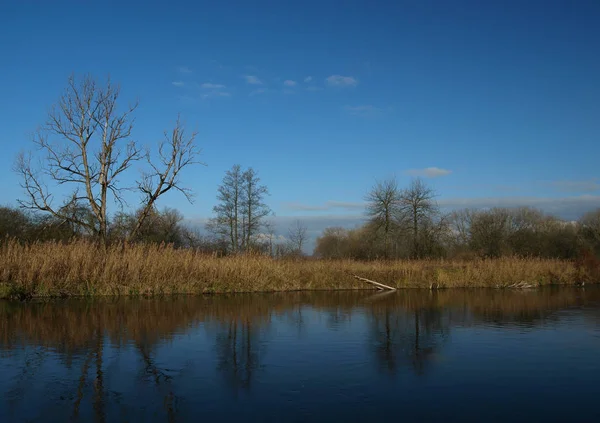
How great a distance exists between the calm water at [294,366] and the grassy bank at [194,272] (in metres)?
3.37

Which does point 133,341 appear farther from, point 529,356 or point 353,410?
point 529,356

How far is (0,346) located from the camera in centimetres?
903

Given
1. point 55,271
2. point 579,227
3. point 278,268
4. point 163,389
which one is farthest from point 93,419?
point 579,227

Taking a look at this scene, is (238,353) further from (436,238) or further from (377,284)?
(436,238)

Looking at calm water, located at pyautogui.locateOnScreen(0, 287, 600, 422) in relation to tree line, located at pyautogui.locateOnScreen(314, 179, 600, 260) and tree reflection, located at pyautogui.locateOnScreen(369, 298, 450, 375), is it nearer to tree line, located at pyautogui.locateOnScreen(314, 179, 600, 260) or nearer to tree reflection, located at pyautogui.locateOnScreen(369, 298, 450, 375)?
tree reflection, located at pyautogui.locateOnScreen(369, 298, 450, 375)

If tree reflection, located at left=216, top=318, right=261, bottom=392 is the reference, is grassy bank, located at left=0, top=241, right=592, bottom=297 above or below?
above

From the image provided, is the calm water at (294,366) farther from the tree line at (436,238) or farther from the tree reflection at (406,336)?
the tree line at (436,238)

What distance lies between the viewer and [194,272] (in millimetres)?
20734

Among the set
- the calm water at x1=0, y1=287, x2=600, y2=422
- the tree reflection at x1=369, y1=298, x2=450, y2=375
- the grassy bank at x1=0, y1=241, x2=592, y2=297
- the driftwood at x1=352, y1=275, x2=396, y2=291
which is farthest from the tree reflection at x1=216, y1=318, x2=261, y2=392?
the driftwood at x1=352, y1=275, x2=396, y2=291

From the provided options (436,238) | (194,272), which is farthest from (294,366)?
(436,238)

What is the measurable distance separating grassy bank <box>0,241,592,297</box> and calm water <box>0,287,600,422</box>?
11.0 ft

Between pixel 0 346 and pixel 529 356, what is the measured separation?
9.59 m

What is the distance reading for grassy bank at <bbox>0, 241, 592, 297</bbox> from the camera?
57.7ft

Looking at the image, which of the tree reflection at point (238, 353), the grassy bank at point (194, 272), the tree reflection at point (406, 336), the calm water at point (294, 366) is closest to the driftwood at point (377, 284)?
the grassy bank at point (194, 272)
